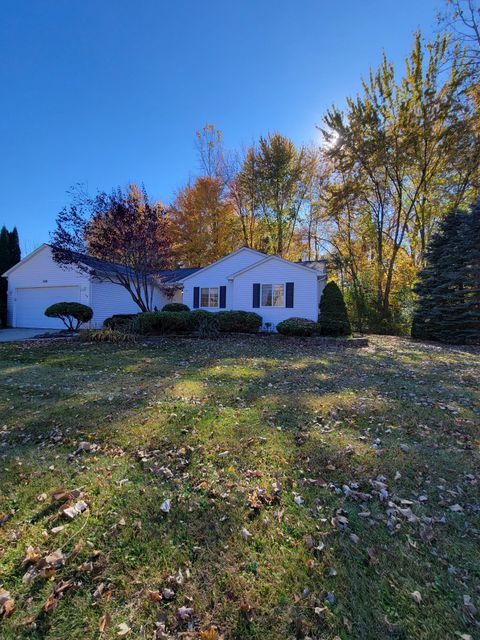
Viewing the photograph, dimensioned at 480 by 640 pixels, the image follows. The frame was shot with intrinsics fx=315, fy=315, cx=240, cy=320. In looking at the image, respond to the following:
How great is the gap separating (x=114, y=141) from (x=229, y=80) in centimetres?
535

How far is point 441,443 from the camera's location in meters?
3.59

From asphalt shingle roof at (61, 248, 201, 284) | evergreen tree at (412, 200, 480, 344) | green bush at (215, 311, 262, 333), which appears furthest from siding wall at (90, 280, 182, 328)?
evergreen tree at (412, 200, 480, 344)

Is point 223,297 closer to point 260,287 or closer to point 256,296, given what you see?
point 256,296

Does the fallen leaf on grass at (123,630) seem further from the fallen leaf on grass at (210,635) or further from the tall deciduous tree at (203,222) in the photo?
the tall deciduous tree at (203,222)

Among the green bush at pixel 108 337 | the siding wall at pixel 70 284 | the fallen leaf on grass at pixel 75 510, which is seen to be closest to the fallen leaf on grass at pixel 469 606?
the fallen leaf on grass at pixel 75 510

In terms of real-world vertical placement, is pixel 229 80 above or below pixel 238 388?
above

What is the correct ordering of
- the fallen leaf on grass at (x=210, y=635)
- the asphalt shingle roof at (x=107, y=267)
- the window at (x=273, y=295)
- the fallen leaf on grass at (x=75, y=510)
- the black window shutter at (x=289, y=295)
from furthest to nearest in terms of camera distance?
the window at (x=273, y=295) < the black window shutter at (x=289, y=295) < the asphalt shingle roof at (x=107, y=267) < the fallen leaf on grass at (x=75, y=510) < the fallen leaf on grass at (x=210, y=635)

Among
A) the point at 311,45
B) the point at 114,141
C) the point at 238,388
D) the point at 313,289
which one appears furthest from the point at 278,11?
the point at 238,388

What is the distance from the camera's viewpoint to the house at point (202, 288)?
15836mm

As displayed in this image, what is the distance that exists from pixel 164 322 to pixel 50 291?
31.9 feet

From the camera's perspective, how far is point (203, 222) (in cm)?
2484

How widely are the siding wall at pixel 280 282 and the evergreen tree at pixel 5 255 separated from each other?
14195 mm

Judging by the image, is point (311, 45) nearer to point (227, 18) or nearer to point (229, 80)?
point (227, 18)

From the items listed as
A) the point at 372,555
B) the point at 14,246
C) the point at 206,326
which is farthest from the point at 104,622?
the point at 14,246
